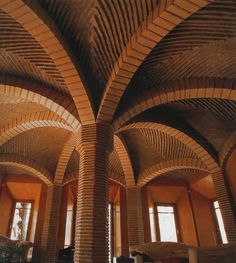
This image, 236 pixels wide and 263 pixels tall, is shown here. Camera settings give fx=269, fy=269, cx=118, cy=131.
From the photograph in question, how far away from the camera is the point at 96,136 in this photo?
5539 mm

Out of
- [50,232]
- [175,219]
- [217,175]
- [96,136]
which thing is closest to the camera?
[96,136]

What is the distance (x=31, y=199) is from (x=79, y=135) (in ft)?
25.4

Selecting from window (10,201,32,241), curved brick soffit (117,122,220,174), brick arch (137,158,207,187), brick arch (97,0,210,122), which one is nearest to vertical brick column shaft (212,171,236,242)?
curved brick soffit (117,122,220,174)

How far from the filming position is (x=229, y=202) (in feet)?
25.0

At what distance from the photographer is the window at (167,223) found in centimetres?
1171

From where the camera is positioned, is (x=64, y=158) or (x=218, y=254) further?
(x=64, y=158)

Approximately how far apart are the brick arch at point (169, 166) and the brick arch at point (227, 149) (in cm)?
128

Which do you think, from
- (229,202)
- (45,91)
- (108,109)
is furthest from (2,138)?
(229,202)

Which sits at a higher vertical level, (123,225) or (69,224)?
(69,224)

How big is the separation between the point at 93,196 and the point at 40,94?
265 cm

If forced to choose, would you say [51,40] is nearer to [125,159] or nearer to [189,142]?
[189,142]

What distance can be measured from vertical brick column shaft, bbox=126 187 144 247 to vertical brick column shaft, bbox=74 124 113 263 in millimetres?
5262

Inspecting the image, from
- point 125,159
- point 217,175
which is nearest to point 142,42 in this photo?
point 217,175

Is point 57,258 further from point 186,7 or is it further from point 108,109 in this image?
point 186,7
